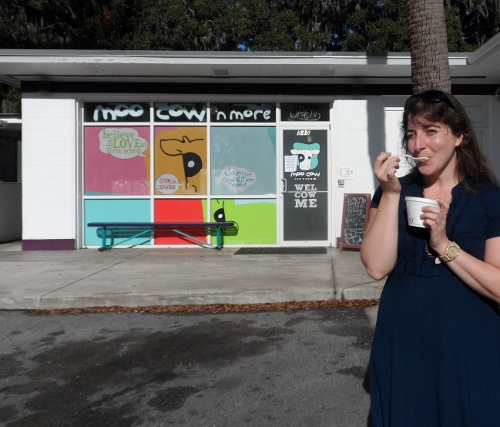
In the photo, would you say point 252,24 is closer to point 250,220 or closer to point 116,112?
point 116,112

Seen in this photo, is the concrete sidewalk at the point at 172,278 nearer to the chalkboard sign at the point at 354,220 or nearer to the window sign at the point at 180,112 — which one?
the chalkboard sign at the point at 354,220

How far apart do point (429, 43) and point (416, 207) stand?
6061 mm

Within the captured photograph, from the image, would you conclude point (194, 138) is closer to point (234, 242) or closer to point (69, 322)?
point (234, 242)

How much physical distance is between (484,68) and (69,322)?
26.8 ft

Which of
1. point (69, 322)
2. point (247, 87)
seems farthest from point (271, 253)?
point (69, 322)

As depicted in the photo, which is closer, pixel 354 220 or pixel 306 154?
pixel 354 220

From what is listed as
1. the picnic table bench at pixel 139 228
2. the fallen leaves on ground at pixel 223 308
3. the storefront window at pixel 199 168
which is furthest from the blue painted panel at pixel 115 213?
the fallen leaves on ground at pixel 223 308

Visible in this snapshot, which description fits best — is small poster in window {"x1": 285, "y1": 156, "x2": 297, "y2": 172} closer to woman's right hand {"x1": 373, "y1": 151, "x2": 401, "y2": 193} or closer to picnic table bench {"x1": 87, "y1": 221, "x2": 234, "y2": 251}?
picnic table bench {"x1": 87, "y1": 221, "x2": 234, "y2": 251}

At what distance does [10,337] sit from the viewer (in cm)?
592

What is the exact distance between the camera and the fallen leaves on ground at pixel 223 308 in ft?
22.4

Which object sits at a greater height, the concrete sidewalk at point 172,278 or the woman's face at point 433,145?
the woman's face at point 433,145

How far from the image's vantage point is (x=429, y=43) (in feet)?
24.2

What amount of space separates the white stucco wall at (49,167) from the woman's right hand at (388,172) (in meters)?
10.1

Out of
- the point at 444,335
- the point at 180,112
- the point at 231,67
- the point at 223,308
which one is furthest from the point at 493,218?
the point at 180,112
